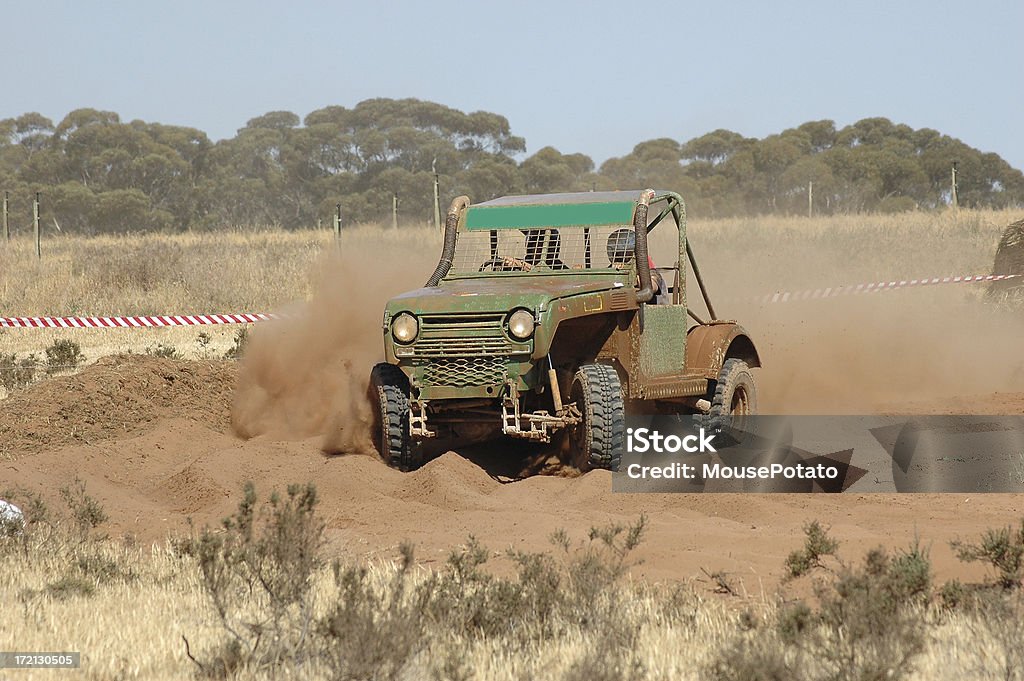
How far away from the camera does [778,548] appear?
7609 millimetres

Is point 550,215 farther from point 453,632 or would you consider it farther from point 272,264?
point 272,264

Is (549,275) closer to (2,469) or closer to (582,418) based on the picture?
(582,418)

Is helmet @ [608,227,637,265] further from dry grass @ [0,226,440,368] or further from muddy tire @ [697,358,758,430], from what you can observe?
dry grass @ [0,226,440,368]

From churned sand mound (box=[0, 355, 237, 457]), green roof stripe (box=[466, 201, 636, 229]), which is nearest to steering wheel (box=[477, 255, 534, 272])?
green roof stripe (box=[466, 201, 636, 229])

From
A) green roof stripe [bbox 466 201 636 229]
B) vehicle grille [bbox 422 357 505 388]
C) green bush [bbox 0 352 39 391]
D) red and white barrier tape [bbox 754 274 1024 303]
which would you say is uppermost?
green roof stripe [bbox 466 201 636 229]

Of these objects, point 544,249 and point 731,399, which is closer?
point 544,249

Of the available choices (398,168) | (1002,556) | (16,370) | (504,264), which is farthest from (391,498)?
(398,168)

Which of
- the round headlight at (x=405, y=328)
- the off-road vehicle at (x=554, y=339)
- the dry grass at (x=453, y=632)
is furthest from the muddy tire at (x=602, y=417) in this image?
the dry grass at (x=453, y=632)

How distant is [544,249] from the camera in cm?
1103

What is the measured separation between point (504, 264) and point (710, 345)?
1785 mm

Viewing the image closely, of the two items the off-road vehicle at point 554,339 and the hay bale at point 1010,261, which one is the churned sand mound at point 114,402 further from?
the hay bale at point 1010,261

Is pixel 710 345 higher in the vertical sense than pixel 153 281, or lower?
lower

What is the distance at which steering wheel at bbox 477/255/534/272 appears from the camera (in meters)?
11.0

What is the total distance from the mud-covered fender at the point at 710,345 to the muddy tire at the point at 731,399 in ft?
0.33
